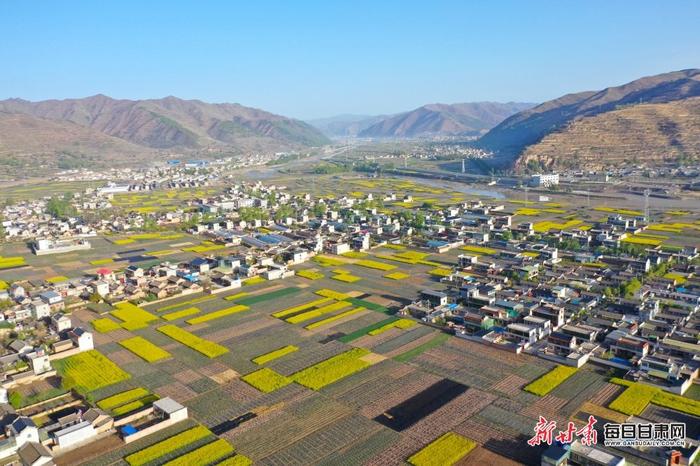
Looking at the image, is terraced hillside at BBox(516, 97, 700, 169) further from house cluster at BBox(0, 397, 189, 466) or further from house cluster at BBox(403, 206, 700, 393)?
house cluster at BBox(0, 397, 189, 466)

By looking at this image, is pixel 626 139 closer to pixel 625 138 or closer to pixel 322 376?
pixel 625 138

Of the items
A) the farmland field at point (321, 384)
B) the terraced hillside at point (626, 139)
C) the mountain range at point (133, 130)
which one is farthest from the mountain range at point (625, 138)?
the mountain range at point (133, 130)

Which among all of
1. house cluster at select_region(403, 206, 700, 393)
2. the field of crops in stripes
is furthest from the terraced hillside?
the field of crops in stripes

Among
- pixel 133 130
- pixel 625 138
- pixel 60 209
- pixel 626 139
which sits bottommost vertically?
pixel 60 209

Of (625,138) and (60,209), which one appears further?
(625,138)

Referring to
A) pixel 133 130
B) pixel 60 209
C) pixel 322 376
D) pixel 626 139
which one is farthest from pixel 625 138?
pixel 133 130

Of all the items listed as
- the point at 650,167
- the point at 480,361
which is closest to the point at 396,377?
the point at 480,361

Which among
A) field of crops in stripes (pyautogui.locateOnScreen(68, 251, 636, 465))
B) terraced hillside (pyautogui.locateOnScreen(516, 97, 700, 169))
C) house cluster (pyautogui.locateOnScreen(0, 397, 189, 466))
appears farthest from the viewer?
terraced hillside (pyautogui.locateOnScreen(516, 97, 700, 169))
